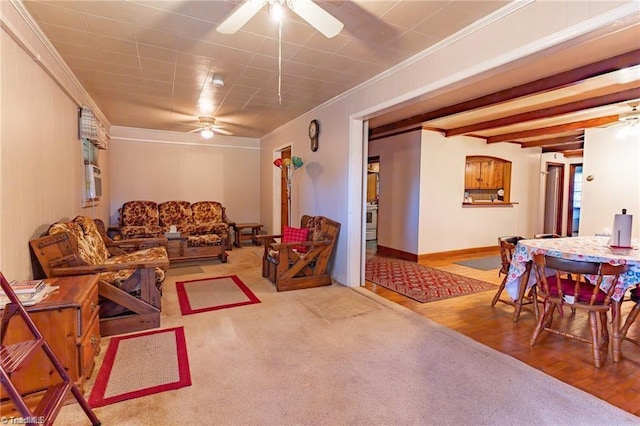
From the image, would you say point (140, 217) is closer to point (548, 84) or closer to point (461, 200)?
point (461, 200)

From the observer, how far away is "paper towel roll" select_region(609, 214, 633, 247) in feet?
9.12

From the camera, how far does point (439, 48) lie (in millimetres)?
2686

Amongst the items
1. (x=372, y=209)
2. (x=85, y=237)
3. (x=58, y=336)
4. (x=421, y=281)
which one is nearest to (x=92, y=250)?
(x=85, y=237)

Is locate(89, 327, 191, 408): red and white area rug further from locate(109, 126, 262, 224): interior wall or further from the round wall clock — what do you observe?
locate(109, 126, 262, 224): interior wall

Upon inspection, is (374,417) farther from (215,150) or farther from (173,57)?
(215,150)

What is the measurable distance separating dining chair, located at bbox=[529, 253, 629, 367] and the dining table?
0.21ft

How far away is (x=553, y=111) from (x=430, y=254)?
9.28 feet

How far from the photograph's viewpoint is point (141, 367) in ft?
7.20

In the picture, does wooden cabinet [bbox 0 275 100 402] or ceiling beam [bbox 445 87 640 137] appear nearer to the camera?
wooden cabinet [bbox 0 275 100 402]

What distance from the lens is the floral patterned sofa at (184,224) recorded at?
209 inches

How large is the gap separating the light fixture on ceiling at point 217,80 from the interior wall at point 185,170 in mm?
3602

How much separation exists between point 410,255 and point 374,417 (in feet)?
14.2

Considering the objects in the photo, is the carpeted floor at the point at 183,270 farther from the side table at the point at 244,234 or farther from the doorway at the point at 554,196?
the doorway at the point at 554,196

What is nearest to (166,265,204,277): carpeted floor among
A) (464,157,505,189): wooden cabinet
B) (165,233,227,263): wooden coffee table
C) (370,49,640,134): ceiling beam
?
(165,233,227,263): wooden coffee table
